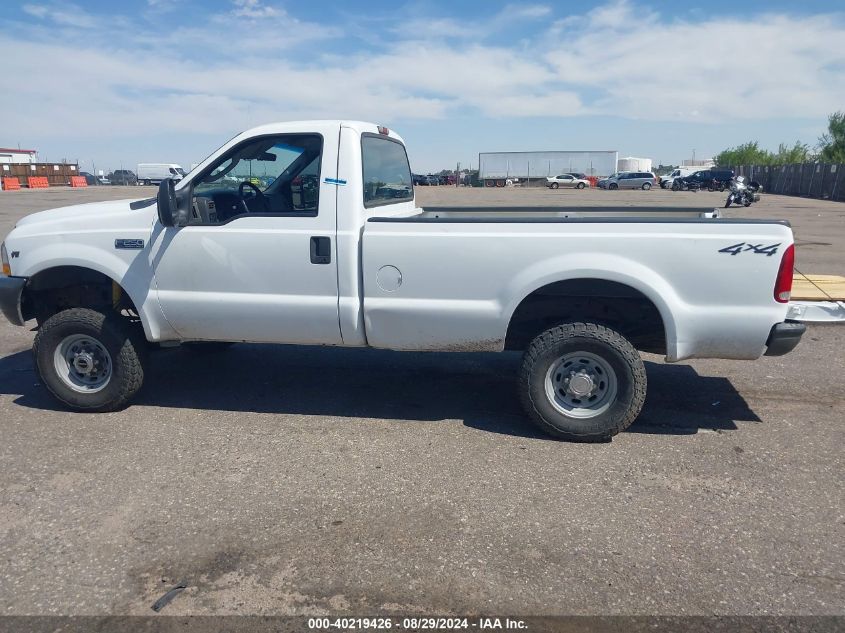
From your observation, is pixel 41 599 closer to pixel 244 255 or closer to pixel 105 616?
pixel 105 616

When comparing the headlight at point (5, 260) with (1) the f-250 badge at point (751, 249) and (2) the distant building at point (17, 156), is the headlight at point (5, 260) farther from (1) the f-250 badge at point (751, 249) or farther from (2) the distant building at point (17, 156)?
(2) the distant building at point (17, 156)

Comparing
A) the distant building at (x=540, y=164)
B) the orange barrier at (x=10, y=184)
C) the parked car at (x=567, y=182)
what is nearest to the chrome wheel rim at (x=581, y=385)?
the orange barrier at (x=10, y=184)

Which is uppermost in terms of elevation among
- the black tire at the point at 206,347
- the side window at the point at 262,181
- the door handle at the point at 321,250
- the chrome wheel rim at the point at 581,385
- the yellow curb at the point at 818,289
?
the side window at the point at 262,181

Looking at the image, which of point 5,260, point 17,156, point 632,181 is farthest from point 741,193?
point 17,156

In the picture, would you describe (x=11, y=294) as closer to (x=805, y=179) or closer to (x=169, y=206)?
(x=169, y=206)

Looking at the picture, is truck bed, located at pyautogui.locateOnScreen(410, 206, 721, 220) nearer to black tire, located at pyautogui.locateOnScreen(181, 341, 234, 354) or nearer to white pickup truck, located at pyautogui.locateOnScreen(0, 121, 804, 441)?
white pickup truck, located at pyautogui.locateOnScreen(0, 121, 804, 441)

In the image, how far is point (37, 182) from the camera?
200 feet

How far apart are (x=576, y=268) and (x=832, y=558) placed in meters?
2.08

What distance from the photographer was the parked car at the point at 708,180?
52.5m

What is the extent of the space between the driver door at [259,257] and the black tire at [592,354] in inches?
54.9

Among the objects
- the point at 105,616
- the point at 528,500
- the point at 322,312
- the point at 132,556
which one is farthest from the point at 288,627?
the point at 322,312

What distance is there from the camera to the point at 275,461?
14.6ft

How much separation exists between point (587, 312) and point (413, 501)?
6.20 ft

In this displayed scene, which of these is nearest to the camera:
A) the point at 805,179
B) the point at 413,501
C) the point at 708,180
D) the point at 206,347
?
the point at 413,501
